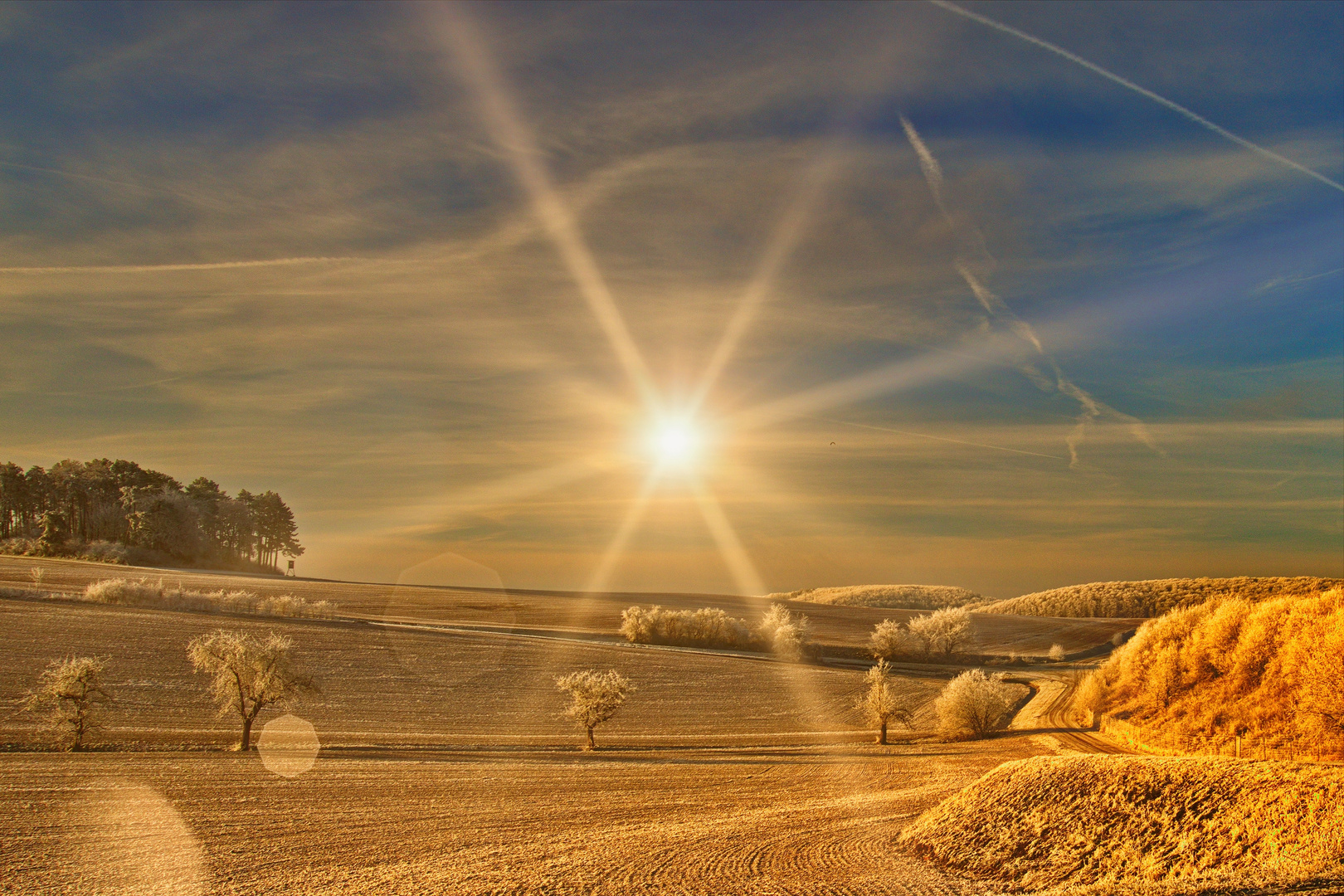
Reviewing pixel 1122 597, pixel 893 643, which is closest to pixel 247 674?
pixel 893 643

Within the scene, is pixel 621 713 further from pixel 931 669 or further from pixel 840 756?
pixel 931 669

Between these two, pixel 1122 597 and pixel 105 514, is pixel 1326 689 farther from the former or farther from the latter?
pixel 105 514

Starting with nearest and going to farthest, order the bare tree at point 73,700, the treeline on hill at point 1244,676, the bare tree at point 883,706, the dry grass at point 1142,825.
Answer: the dry grass at point 1142,825 < the treeline on hill at point 1244,676 < the bare tree at point 73,700 < the bare tree at point 883,706

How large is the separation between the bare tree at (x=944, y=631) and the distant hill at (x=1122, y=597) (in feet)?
183

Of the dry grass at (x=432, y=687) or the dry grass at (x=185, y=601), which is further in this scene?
the dry grass at (x=185, y=601)

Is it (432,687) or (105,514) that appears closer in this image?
(432,687)

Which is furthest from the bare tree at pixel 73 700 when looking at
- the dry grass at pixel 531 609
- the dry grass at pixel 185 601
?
the dry grass at pixel 531 609

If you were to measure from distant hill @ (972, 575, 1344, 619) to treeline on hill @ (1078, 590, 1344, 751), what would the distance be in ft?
297

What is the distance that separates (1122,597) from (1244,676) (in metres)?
122

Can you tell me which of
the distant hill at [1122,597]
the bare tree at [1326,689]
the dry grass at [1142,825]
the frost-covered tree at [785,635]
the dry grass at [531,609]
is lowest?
the dry grass at [1142,825]

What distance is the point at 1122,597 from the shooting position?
479 feet

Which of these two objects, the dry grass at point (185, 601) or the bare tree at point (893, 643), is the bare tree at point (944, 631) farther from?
the dry grass at point (185, 601)

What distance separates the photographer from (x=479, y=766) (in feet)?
116

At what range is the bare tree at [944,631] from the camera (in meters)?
91.6
